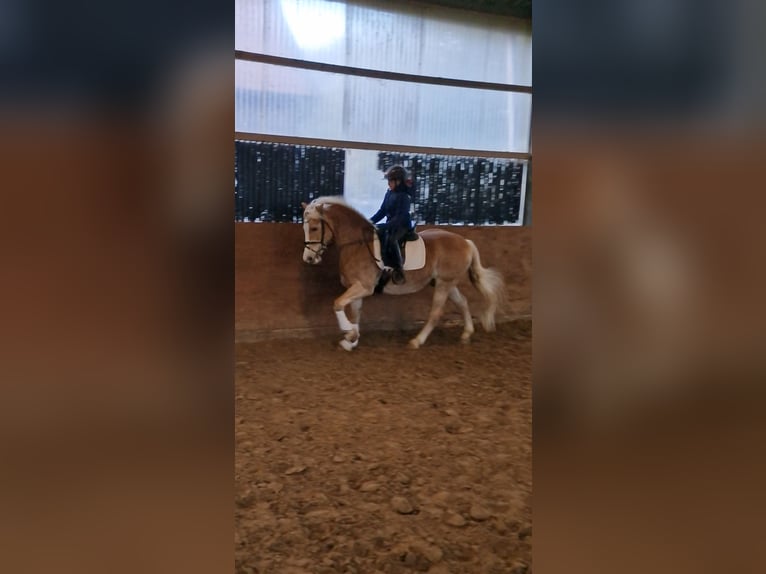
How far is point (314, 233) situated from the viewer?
4.90ft

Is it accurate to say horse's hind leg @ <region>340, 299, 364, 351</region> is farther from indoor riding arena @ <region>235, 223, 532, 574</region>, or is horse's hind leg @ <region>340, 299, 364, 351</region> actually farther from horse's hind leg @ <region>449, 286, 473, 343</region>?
horse's hind leg @ <region>449, 286, 473, 343</region>

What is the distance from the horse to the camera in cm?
155

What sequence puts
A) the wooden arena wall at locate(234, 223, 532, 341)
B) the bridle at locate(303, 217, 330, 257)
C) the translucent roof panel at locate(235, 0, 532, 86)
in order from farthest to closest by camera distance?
the bridle at locate(303, 217, 330, 257) → the wooden arena wall at locate(234, 223, 532, 341) → the translucent roof panel at locate(235, 0, 532, 86)

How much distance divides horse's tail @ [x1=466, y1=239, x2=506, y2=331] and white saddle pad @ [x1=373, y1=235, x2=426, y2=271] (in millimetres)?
188

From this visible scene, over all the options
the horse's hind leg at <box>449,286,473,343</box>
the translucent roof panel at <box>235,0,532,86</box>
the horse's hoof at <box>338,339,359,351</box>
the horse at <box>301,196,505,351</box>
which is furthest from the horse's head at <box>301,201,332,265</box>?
the horse's hind leg at <box>449,286,473,343</box>

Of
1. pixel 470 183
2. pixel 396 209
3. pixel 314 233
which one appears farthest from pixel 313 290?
pixel 470 183

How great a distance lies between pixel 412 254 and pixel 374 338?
327mm

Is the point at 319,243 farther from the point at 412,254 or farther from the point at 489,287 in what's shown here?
the point at 489,287

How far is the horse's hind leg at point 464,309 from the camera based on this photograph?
178 cm

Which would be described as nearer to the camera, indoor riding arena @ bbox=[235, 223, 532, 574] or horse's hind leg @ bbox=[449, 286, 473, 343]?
indoor riding arena @ bbox=[235, 223, 532, 574]

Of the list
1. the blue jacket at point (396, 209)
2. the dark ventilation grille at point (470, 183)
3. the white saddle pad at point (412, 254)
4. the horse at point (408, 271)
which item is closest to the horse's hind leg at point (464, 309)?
the horse at point (408, 271)
